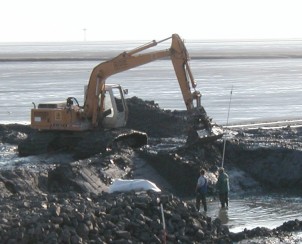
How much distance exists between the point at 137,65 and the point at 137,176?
389 centimetres

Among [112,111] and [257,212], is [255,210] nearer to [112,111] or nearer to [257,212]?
[257,212]

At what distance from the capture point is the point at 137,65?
28.3m

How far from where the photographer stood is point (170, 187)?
2592 cm

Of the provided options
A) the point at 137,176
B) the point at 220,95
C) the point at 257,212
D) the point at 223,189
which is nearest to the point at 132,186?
the point at 223,189

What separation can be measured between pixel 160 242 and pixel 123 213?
3.46 ft

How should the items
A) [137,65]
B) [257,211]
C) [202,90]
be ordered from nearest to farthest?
[257,211] → [137,65] → [202,90]

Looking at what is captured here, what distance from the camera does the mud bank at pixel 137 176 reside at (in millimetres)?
17625

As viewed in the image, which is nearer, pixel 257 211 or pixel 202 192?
pixel 202 192

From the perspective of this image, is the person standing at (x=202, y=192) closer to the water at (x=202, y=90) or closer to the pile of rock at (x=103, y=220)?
the pile of rock at (x=103, y=220)

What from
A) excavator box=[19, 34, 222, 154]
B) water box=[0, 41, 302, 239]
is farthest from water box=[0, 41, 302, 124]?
excavator box=[19, 34, 222, 154]

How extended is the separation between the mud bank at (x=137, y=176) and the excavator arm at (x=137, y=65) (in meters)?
1.46

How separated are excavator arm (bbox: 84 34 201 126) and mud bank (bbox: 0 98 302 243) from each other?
1464mm

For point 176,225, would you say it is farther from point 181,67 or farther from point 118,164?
point 181,67

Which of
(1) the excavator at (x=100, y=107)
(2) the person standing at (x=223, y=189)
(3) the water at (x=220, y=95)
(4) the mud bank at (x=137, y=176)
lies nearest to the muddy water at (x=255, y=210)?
(3) the water at (x=220, y=95)
